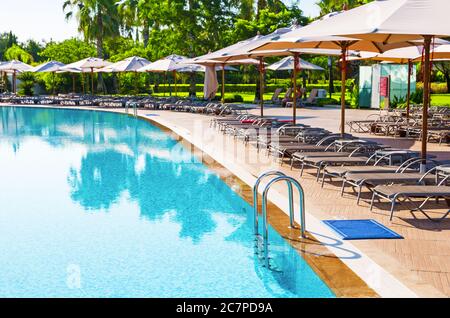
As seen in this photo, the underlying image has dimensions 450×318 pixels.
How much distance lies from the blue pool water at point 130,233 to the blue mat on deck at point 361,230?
729 mm

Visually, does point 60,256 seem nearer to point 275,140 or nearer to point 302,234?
point 302,234

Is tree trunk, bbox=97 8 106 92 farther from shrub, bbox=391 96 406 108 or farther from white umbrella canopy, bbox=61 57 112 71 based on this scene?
shrub, bbox=391 96 406 108

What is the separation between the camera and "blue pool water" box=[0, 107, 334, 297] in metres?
6.16

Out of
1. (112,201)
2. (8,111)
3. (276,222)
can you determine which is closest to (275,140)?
(112,201)

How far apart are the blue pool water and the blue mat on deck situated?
729mm

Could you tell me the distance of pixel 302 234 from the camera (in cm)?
720

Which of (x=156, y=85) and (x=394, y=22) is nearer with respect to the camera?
(x=394, y=22)

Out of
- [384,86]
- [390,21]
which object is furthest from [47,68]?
[390,21]

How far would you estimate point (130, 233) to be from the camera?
8.27m

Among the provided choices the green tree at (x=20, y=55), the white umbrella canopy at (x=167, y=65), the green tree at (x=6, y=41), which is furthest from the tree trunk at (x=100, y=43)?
the green tree at (x=6, y=41)

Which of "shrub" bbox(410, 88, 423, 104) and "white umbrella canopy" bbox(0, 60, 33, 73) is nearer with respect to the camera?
"shrub" bbox(410, 88, 423, 104)

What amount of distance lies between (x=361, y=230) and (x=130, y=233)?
3.26 meters

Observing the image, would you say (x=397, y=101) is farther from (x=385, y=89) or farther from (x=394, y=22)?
(x=394, y=22)

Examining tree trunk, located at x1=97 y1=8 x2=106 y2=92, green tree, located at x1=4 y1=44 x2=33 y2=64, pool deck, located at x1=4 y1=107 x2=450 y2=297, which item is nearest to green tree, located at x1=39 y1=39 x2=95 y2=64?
tree trunk, located at x1=97 y1=8 x2=106 y2=92
